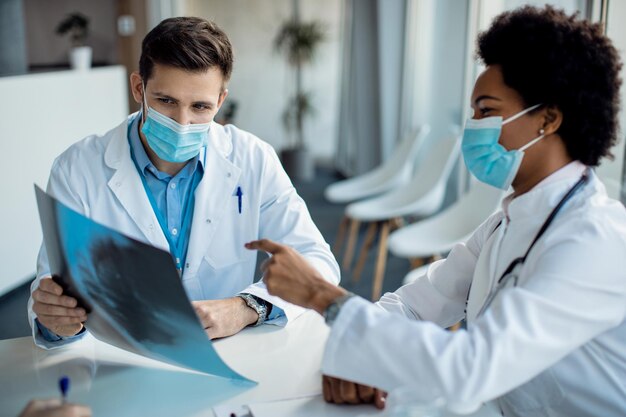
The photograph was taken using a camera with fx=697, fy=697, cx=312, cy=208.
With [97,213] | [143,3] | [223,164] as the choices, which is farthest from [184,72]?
[143,3]

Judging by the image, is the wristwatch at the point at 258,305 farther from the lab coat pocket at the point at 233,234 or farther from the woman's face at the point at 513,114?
the woman's face at the point at 513,114

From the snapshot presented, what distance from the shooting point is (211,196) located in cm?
182

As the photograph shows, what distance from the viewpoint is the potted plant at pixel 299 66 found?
7.74 metres

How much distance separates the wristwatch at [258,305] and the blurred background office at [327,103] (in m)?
0.97

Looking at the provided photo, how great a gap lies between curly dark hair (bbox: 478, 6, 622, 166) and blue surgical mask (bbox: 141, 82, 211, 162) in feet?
2.54

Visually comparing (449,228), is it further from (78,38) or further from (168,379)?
(78,38)

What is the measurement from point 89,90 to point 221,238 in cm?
359

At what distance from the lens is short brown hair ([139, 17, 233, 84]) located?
5.44 feet

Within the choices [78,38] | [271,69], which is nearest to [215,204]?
[78,38]

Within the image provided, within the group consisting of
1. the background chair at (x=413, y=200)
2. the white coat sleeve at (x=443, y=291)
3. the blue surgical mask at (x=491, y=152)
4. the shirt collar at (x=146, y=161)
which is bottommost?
the background chair at (x=413, y=200)

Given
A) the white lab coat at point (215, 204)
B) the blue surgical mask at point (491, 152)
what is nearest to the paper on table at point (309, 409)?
the white lab coat at point (215, 204)

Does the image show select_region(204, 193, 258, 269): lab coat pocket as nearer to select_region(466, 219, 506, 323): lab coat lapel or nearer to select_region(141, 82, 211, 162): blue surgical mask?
select_region(141, 82, 211, 162): blue surgical mask

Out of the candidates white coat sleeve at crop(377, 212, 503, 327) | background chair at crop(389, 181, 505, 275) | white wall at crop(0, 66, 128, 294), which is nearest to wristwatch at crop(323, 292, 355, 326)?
white coat sleeve at crop(377, 212, 503, 327)

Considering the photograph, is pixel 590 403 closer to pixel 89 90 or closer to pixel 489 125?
pixel 489 125
